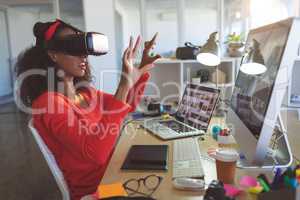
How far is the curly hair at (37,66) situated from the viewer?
4.21ft

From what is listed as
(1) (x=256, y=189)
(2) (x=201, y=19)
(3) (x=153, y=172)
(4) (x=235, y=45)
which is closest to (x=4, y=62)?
(2) (x=201, y=19)

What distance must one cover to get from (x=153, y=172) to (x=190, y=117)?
0.76 metres

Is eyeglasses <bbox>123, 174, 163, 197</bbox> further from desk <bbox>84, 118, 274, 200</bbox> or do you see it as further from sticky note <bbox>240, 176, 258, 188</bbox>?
sticky note <bbox>240, 176, 258, 188</bbox>

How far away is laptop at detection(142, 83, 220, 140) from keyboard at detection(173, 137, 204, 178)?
12 centimetres

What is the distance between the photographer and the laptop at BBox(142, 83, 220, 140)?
1.59 metres

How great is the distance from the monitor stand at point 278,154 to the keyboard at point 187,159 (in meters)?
0.17

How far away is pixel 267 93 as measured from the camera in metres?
0.92

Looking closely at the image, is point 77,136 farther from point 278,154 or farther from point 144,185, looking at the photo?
point 278,154

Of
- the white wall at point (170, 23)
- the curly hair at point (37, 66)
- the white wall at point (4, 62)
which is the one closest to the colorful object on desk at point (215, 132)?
the curly hair at point (37, 66)

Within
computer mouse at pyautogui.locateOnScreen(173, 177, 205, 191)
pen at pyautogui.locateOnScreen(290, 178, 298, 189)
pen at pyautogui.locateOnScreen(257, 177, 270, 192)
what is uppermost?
pen at pyautogui.locateOnScreen(290, 178, 298, 189)

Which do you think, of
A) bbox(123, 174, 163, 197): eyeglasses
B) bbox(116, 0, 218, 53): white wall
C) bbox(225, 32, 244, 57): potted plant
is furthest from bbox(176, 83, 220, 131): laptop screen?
bbox(116, 0, 218, 53): white wall

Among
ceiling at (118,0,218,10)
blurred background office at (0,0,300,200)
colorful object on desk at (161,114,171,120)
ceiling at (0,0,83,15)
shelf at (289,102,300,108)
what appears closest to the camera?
colorful object on desk at (161,114,171,120)

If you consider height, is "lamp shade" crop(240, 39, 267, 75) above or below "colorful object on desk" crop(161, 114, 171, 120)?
above

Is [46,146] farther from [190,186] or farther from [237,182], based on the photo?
[237,182]
